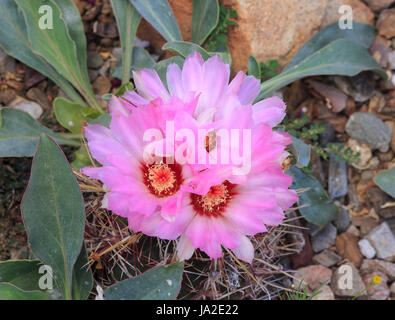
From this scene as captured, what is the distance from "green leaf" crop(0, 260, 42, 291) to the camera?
52.8 inches

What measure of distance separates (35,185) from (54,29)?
0.96 m

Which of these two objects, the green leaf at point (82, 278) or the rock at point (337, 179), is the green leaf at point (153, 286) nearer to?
the green leaf at point (82, 278)

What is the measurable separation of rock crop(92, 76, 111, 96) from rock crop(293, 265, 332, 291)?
1437 millimetres

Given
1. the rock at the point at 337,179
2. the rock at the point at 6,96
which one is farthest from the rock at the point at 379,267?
the rock at the point at 6,96

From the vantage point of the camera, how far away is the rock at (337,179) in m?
2.24

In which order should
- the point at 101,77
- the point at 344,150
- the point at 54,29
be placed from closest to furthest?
the point at 54,29, the point at 344,150, the point at 101,77

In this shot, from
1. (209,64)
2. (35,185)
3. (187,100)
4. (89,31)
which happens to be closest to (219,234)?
(187,100)

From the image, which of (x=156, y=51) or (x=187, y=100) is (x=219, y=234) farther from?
(x=156, y=51)

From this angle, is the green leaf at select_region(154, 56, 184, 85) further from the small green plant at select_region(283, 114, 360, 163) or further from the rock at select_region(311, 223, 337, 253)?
the rock at select_region(311, 223, 337, 253)

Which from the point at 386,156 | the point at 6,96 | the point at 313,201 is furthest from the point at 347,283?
the point at 6,96

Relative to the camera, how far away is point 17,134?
1854 millimetres

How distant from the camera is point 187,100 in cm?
116

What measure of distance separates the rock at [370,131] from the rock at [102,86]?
4.53 ft
